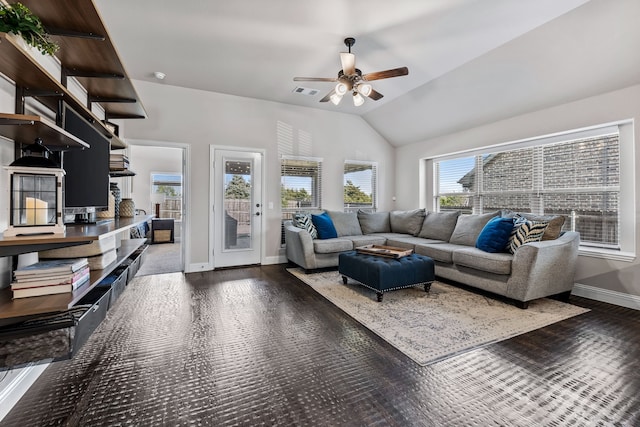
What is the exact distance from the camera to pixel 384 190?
6.41 m

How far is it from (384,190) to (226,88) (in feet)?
12.0

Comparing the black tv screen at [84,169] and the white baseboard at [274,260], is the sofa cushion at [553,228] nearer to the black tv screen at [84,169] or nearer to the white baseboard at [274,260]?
the white baseboard at [274,260]

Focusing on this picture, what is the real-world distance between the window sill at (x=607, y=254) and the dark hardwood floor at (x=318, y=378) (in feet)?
2.12

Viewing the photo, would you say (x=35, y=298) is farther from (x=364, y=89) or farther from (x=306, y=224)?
(x=306, y=224)

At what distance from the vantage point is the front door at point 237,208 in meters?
4.88

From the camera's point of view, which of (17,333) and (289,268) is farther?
(289,268)

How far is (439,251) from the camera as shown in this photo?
4031 mm

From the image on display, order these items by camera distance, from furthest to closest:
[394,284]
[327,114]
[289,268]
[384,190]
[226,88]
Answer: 1. [384,190]
2. [327,114]
3. [289,268]
4. [226,88]
5. [394,284]

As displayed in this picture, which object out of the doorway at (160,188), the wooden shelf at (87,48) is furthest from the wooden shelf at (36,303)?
the doorway at (160,188)

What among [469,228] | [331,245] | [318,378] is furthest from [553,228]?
[318,378]

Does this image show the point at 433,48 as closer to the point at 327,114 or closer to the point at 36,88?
the point at 327,114

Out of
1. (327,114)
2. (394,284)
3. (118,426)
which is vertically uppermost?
(327,114)

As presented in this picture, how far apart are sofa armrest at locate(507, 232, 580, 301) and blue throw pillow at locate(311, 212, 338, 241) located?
2555 millimetres

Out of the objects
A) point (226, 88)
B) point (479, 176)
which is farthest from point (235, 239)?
point (479, 176)
